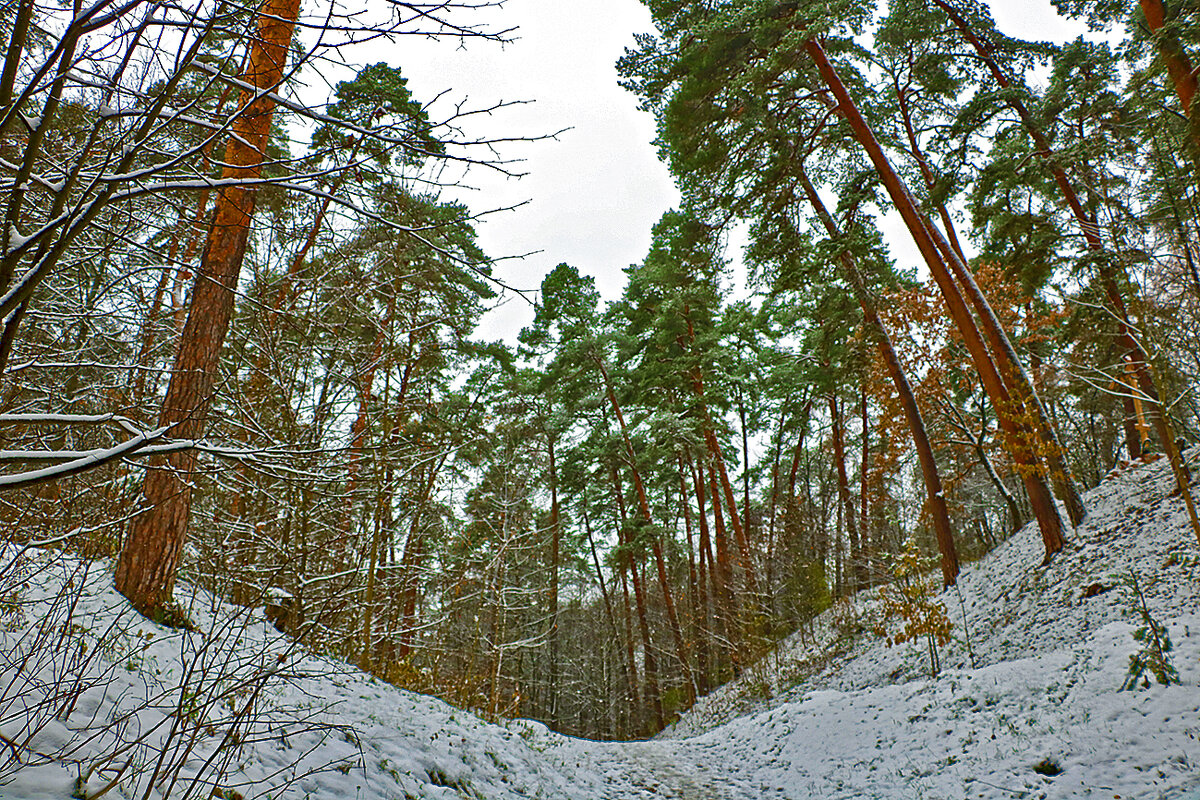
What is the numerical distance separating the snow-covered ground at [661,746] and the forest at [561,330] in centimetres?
47

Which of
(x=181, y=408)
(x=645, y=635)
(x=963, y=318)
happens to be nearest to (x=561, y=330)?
(x=645, y=635)

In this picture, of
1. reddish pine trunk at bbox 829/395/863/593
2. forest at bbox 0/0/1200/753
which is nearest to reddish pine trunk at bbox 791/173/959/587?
forest at bbox 0/0/1200/753

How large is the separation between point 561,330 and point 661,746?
11.6 meters

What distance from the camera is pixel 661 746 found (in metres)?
10.0

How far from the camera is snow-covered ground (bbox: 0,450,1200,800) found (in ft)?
7.93

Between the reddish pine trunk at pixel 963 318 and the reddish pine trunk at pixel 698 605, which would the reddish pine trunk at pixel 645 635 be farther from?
the reddish pine trunk at pixel 963 318

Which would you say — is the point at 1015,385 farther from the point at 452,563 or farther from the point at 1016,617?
the point at 452,563

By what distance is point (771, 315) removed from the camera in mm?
19172

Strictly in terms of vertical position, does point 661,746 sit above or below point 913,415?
below

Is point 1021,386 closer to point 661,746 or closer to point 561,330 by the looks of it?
point 661,746

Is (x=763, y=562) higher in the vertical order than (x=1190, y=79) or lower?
lower

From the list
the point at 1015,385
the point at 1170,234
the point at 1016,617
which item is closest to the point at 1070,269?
the point at 1015,385

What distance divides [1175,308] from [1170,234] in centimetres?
126

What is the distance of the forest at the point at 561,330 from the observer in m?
2.21
